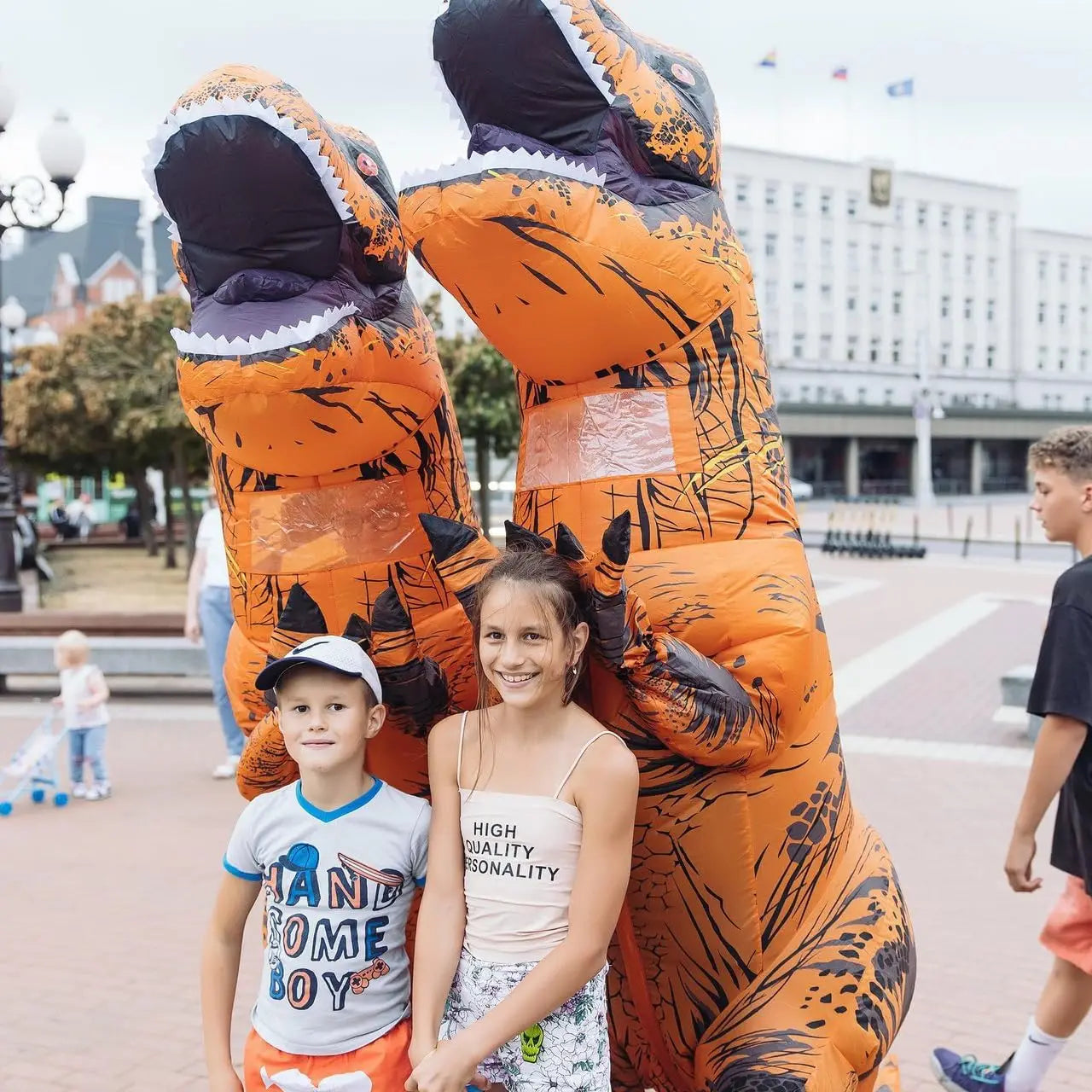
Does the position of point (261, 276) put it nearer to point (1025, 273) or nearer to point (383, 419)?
point (383, 419)

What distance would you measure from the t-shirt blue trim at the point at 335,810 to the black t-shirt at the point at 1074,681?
5.65 feet

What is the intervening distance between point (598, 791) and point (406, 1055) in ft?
2.19

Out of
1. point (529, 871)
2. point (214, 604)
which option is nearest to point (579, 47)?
point (529, 871)

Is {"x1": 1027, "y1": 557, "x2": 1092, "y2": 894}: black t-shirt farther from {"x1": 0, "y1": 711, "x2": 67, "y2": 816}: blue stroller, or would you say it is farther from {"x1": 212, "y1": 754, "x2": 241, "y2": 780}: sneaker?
{"x1": 0, "y1": 711, "x2": 67, "y2": 816}: blue stroller

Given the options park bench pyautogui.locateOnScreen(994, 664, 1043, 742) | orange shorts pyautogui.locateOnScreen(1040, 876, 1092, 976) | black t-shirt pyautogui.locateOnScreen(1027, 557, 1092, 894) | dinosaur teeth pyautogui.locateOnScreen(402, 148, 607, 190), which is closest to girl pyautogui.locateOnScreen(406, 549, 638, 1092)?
dinosaur teeth pyautogui.locateOnScreen(402, 148, 607, 190)

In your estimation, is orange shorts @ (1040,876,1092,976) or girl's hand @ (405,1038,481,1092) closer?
girl's hand @ (405,1038,481,1092)

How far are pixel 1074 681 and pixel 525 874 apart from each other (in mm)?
1692

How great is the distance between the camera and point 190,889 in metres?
5.66

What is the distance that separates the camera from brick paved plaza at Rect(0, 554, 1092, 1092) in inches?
163

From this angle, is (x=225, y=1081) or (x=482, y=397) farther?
(x=482, y=397)

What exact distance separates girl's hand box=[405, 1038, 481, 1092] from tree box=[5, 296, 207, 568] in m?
17.4

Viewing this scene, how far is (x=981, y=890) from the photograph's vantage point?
5.56m

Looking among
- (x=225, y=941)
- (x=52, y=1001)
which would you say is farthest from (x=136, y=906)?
(x=225, y=941)

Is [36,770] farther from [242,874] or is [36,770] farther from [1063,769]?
[1063,769]
